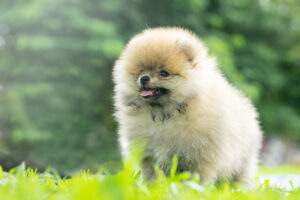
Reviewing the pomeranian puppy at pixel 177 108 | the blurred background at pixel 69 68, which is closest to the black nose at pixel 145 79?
the pomeranian puppy at pixel 177 108

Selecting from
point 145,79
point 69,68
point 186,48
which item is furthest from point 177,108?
point 69,68

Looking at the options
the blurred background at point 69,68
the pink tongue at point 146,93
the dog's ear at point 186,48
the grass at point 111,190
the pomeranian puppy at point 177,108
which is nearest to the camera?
the grass at point 111,190

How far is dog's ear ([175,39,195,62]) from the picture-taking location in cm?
331

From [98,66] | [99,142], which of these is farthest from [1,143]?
[98,66]

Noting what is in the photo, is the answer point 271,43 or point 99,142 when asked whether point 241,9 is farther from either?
point 99,142

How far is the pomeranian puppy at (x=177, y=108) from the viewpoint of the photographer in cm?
310

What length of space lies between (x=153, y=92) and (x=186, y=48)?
1.50 ft

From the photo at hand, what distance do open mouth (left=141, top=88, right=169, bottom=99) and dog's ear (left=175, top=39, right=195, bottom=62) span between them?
349mm

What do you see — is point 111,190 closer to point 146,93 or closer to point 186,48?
point 146,93

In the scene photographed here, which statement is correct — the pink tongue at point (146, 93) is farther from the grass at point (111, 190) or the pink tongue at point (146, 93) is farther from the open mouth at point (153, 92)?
the grass at point (111, 190)

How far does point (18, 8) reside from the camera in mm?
11062

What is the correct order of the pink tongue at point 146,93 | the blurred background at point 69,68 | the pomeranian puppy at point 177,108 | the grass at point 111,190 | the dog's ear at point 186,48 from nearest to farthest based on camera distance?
1. the grass at point 111,190
2. the pomeranian puppy at point 177,108
3. the pink tongue at point 146,93
4. the dog's ear at point 186,48
5. the blurred background at point 69,68

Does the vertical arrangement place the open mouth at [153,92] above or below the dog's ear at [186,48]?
below

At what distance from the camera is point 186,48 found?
3322mm
